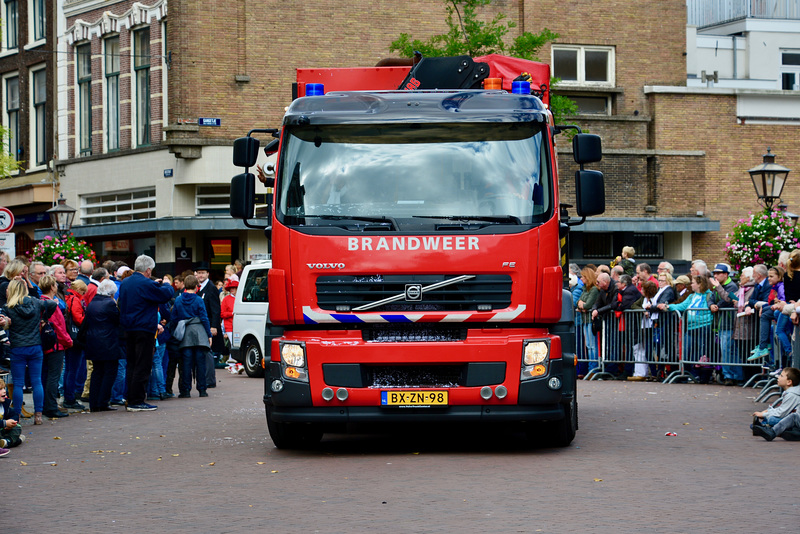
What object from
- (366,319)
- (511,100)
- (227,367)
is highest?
(511,100)

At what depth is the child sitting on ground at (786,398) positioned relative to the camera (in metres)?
11.9

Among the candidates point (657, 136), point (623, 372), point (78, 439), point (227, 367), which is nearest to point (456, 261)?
point (78, 439)

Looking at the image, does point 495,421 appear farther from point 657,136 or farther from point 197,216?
point 657,136

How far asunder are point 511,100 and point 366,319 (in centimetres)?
228

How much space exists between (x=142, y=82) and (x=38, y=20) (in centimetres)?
669

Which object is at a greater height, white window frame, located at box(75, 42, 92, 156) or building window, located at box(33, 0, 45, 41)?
building window, located at box(33, 0, 45, 41)

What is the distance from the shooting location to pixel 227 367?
25656 millimetres

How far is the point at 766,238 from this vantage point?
22.2 m

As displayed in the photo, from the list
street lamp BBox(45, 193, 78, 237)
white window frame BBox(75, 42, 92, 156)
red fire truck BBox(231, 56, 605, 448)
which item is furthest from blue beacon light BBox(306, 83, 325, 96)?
white window frame BBox(75, 42, 92, 156)

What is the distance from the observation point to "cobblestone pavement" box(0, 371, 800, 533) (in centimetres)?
783

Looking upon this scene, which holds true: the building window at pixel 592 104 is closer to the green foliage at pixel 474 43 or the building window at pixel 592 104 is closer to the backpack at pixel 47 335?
the green foliage at pixel 474 43

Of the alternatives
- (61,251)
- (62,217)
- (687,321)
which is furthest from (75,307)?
(62,217)

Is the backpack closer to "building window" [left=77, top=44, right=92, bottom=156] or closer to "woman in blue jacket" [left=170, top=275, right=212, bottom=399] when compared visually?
"woman in blue jacket" [left=170, top=275, right=212, bottom=399]

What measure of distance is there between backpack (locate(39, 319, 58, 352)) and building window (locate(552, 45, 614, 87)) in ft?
80.0
